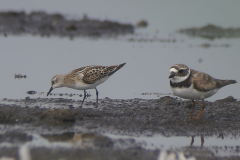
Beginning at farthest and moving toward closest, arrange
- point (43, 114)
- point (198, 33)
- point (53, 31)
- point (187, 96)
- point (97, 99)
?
point (198, 33), point (53, 31), point (97, 99), point (187, 96), point (43, 114)

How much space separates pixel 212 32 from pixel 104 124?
55.5ft

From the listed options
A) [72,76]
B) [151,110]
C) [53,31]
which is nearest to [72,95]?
[72,76]

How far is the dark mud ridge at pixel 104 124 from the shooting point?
24.2 ft

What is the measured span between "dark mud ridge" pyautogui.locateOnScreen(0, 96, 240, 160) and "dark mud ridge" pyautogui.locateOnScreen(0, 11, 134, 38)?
10588mm

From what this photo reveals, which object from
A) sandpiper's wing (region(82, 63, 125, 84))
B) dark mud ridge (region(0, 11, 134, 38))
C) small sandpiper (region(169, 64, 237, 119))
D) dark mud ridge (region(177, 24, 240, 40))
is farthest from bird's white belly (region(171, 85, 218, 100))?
dark mud ridge (region(177, 24, 240, 40))

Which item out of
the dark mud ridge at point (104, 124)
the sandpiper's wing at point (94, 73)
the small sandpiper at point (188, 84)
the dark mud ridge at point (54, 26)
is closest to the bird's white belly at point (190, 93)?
the small sandpiper at point (188, 84)

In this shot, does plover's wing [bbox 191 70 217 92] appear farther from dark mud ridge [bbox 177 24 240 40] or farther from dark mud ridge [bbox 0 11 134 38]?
dark mud ridge [bbox 177 24 240 40]

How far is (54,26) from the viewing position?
886 inches

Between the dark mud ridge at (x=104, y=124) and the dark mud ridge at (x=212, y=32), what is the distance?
41.4ft

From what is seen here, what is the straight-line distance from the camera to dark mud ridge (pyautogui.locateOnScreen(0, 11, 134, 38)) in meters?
21.6

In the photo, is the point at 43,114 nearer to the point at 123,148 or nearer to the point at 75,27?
the point at 123,148

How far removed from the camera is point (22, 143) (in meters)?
7.67

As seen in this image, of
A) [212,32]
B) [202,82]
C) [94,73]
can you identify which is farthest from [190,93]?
[212,32]

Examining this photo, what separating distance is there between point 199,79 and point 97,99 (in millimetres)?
2951
